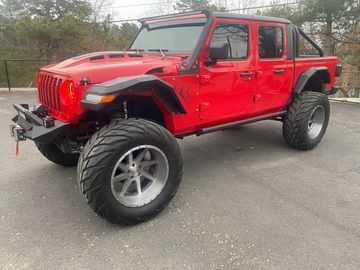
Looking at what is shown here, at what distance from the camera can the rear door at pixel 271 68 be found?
4.06 meters

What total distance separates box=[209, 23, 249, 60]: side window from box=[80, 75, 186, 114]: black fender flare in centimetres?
90

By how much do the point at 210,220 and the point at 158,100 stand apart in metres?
1.27

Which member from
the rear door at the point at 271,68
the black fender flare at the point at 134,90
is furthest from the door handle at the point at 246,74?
the black fender flare at the point at 134,90

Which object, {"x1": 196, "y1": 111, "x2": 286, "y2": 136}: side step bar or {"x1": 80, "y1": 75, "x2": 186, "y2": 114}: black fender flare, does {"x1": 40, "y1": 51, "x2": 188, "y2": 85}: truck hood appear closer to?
{"x1": 80, "y1": 75, "x2": 186, "y2": 114}: black fender flare

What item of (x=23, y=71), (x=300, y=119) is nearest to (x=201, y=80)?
(x=300, y=119)

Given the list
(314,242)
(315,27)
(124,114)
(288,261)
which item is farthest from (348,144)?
(315,27)

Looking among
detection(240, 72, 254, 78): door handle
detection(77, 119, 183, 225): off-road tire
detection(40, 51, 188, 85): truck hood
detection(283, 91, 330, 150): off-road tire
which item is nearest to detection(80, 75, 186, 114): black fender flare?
detection(40, 51, 188, 85): truck hood

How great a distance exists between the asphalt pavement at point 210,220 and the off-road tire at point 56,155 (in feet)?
0.37

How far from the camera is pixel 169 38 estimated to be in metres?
3.84

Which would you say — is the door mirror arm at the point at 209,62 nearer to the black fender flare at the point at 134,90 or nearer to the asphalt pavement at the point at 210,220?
the black fender flare at the point at 134,90

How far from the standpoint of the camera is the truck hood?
2789 millimetres

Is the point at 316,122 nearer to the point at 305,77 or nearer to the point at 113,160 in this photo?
the point at 305,77

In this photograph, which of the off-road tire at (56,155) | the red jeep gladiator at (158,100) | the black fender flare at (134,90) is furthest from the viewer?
the off-road tire at (56,155)

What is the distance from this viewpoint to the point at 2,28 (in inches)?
704
